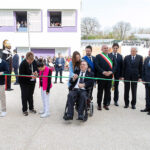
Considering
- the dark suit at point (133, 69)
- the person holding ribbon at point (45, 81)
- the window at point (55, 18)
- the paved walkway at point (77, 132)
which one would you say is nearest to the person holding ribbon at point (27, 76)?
the person holding ribbon at point (45, 81)

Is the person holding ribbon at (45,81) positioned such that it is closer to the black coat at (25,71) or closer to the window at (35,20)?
the black coat at (25,71)

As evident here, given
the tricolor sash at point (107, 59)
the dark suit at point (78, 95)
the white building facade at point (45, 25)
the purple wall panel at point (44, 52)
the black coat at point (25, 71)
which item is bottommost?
the dark suit at point (78, 95)

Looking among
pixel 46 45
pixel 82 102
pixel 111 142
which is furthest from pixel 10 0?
pixel 111 142

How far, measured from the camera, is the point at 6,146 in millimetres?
3148

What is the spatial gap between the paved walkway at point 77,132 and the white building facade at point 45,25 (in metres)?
13.9

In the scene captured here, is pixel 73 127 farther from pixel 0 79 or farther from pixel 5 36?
pixel 5 36

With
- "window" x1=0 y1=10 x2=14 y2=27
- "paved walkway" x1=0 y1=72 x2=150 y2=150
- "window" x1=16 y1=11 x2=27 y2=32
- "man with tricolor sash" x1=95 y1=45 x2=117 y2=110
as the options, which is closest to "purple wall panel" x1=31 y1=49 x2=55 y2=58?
"window" x1=16 y1=11 x2=27 y2=32

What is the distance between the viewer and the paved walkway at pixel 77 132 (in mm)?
3184

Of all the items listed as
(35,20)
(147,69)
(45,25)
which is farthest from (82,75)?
(35,20)

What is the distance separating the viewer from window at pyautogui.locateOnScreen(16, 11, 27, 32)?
18802 millimetres

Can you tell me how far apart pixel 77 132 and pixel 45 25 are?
16.1 m

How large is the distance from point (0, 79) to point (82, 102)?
86.4 inches

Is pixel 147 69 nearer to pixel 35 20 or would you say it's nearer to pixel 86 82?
pixel 86 82

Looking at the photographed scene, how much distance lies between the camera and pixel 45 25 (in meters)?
18.2
